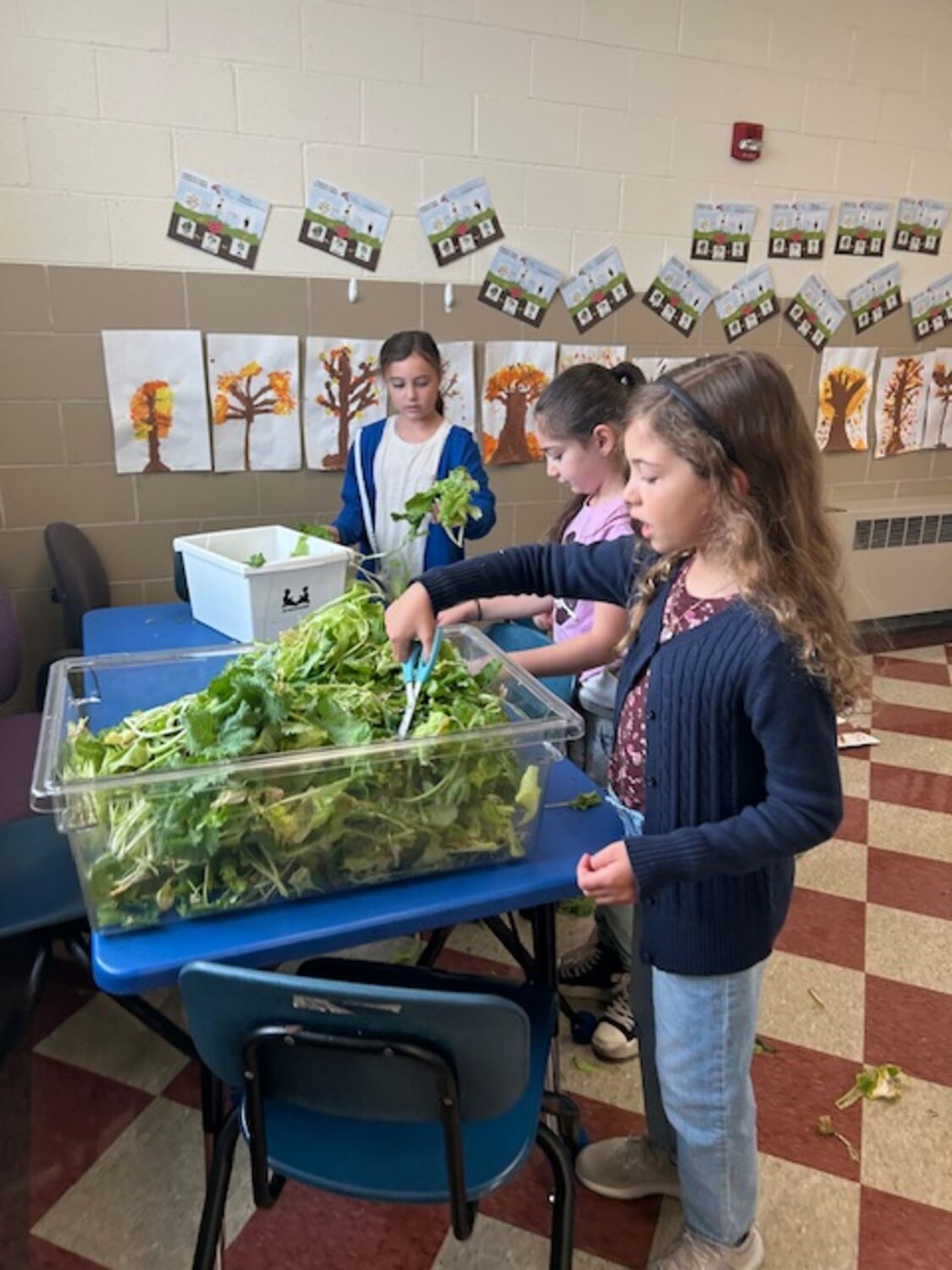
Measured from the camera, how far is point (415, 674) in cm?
128

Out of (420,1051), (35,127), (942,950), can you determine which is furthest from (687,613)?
(35,127)

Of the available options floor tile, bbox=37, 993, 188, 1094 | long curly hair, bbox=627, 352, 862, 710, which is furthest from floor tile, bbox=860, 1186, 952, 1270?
floor tile, bbox=37, 993, 188, 1094

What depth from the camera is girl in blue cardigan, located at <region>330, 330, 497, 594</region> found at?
2617 mm

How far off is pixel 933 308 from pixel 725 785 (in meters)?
3.89

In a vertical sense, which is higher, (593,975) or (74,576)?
(74,576)

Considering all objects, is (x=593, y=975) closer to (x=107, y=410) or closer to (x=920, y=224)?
(x=107, y=410)

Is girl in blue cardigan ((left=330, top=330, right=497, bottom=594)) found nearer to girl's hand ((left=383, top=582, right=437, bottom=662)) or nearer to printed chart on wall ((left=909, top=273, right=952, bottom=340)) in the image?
girl's hand ((left=383, top=582, right=437, bottom=662))

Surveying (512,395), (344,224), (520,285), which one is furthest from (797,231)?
(344,224)

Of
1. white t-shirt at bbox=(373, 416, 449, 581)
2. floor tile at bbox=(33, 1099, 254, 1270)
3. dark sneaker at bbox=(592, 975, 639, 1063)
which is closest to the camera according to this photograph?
floor tile at bbox=(33, 1099, 254, 1270)

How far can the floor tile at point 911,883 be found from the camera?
8.09ft

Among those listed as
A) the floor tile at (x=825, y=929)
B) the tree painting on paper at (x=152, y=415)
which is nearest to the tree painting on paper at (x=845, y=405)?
the floor tile at (x=825, y=929)

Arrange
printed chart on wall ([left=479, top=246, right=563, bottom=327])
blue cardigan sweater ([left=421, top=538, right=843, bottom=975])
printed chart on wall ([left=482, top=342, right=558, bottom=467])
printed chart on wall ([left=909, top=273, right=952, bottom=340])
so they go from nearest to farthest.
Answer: blue cardigan sweater ([left=421, top=538, right=843, bottom=975]), printed chart on wall ([left=479, top=246, right=563, bottom=327]), printed chart on wall ([left=482, top=342, right=558, bottom=467]), printed chart on wall ([left=909, top=273, right=952, bottom=340])

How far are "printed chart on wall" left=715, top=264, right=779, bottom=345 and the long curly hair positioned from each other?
2.85 metres

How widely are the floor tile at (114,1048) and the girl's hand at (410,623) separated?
110cm
